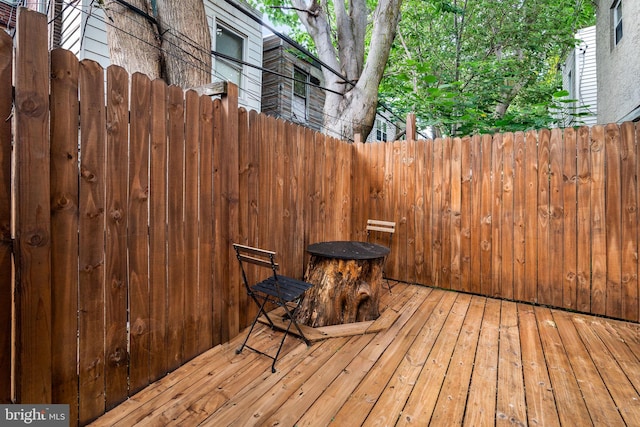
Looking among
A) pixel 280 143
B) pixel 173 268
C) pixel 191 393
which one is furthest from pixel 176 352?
pixel 280 143

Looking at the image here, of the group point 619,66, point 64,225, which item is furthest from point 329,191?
point 619,66

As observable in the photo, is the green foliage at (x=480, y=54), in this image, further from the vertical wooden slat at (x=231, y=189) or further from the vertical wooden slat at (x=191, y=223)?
the vertical wooden slat at (x=191, y=223)

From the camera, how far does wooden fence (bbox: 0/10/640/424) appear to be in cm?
138

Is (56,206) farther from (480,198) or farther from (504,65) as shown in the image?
(504,65)

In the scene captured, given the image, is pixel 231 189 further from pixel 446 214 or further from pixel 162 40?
pixel 446 214

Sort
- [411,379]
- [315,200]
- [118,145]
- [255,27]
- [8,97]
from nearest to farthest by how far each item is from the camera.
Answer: [8,97]
[118,145]
[411,379]
[315,200]
[255,27]

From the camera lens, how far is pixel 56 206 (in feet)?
4.84

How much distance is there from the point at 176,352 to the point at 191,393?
335 mm

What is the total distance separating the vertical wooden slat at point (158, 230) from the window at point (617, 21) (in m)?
7.88

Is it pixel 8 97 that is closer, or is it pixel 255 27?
pixel 8 97

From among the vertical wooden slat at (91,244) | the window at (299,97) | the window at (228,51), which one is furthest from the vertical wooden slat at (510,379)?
the window at (299,97)

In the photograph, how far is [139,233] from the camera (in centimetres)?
185

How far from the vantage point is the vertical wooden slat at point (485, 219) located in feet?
12.0

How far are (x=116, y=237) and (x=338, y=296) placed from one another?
6.13ft
